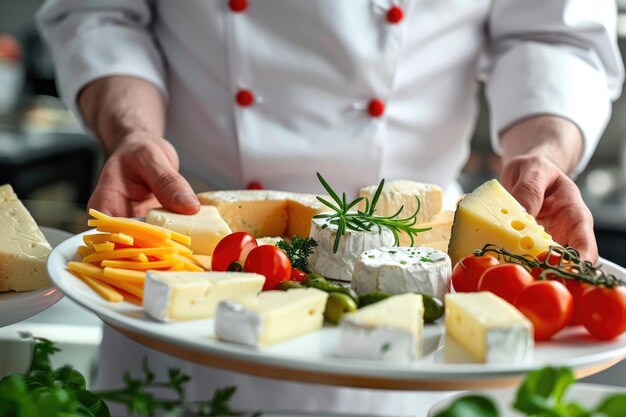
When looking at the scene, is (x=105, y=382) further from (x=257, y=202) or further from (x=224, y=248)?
(x=224, y=248)

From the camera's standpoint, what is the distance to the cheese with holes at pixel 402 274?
111 centimetres

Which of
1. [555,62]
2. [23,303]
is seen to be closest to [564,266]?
[23,303]

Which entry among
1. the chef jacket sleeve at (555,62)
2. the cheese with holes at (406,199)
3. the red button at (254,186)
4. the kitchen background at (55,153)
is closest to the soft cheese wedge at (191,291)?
the cheese with holes at (406,199)

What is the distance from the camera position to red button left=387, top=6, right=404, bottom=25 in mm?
1739

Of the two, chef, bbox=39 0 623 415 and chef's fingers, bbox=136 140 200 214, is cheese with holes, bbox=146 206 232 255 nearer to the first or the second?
chef's fingers, bbox=136 140 200 214

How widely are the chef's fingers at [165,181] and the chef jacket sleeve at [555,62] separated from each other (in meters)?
0.79

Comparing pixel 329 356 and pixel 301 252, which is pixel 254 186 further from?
pixel 329 356

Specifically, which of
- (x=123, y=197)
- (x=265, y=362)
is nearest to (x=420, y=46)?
(x=123, y=197)

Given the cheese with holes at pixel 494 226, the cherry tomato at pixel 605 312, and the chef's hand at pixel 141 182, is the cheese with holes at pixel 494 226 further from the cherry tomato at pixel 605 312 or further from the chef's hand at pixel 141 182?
the chef's hand at pixel 141 182

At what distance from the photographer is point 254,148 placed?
1774 mm

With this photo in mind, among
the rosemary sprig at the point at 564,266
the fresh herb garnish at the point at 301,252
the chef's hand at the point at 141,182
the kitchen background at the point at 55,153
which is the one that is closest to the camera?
the rosemary sprig at the point at 564,266

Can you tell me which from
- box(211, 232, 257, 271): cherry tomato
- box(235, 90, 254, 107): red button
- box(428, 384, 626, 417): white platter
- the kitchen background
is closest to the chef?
box(235, 90, 254, 107): red button

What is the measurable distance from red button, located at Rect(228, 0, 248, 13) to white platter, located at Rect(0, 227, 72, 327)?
0.78 meters

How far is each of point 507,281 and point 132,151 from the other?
76 cm
